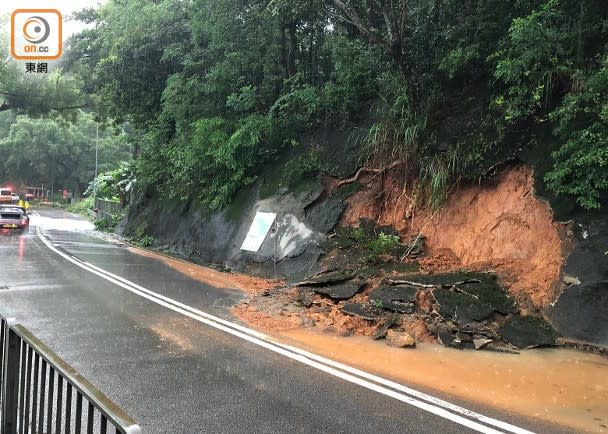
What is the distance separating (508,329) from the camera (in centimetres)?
748

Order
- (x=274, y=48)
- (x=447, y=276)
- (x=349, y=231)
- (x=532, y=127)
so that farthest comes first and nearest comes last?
(x=274, y=48) < (x=349, y=231) < (x=532, y=127) < (x=447, y=276)

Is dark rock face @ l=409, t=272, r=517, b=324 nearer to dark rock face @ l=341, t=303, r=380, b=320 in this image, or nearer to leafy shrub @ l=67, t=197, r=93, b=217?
dark rock face @ l=341, t=303, r=380, b=320

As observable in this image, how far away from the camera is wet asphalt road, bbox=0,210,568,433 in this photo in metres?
4.62

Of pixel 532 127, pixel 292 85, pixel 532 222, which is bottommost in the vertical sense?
pixel 532 222

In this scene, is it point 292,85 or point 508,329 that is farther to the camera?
point 292,85

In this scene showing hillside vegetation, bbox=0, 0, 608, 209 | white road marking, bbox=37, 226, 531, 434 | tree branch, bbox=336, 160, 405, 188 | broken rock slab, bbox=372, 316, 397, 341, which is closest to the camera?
white road marking, bbox=37, 226, 531, 434

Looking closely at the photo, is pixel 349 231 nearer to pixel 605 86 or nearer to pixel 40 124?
pixel 605 86

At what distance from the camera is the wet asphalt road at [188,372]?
15.2ft

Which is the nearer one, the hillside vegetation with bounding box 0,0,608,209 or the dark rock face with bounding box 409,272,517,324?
the dark rock face with bounding box 409,272,517,324

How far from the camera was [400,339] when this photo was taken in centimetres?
729

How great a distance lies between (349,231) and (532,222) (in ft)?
14.0

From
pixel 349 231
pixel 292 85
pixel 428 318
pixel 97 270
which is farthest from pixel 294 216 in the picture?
pixel 428 318

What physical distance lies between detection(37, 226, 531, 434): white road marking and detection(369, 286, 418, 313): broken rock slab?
6.75 ft

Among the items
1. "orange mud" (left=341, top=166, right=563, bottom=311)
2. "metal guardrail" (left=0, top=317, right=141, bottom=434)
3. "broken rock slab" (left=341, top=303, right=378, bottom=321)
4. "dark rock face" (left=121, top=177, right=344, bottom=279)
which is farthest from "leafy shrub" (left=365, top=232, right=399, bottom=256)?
"metal guardrail" (left=0, top=317, right=141, bottom=434)
